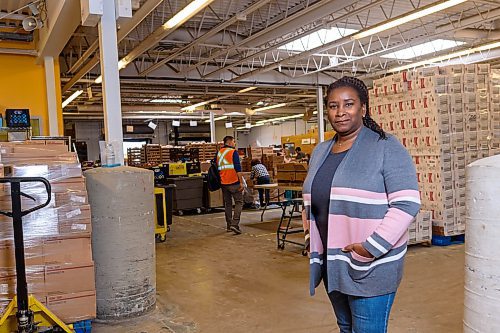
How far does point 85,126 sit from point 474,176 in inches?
924

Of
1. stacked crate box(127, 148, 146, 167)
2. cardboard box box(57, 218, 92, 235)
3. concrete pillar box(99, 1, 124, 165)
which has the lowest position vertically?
cardboard box box(57, 218, 92, 235)

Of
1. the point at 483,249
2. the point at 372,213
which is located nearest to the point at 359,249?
the point at 372,213

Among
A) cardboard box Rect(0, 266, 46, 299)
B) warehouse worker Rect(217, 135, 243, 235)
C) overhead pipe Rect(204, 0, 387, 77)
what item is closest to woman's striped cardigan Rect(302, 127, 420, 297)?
cardboard box Rect(0, 266, 46, 299)

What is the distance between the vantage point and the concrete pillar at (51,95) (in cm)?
836

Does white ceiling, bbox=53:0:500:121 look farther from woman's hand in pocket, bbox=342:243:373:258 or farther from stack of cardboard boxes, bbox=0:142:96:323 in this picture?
woman's hand in pocket, bbox=342:243:373:258

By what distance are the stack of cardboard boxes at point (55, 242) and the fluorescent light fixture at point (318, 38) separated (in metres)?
6.94

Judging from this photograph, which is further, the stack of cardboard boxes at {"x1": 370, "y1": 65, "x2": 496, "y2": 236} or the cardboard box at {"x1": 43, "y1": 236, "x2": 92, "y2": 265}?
the stack of cardboard boxes at {"x1": 370, "y1": 65, "x2": 496, "y2": 236}

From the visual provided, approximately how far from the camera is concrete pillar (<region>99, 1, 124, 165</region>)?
4.51m

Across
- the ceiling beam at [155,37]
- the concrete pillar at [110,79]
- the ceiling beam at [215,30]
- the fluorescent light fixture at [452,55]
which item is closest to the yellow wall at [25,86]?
the ceiling beam at [155,37]

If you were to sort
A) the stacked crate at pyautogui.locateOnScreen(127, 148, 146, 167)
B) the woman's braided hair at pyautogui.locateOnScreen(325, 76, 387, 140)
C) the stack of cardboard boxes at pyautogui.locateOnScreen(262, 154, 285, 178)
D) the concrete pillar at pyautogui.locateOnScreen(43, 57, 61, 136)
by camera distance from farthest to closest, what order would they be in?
the stacked crate at pyautogui.locateOnScreen(127, 148, 146, 167), the stack of cardboard boxes at pyautogui.locateOnScreen(262, 154, 285, 178), the concrete pillar at pyautogui.locateOnScreen(43, 57, 61, 136), the woman's braided hair at pyautogui.locateOnScreen(325, 76, 387, 140)

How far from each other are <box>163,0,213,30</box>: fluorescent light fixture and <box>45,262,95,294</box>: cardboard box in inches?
147

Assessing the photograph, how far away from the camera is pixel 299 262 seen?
233 inches

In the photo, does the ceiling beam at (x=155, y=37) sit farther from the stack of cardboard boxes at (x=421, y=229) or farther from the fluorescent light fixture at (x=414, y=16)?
the stack of cardboard boxes at (x=421, y=229)

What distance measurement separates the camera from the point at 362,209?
1828mm
